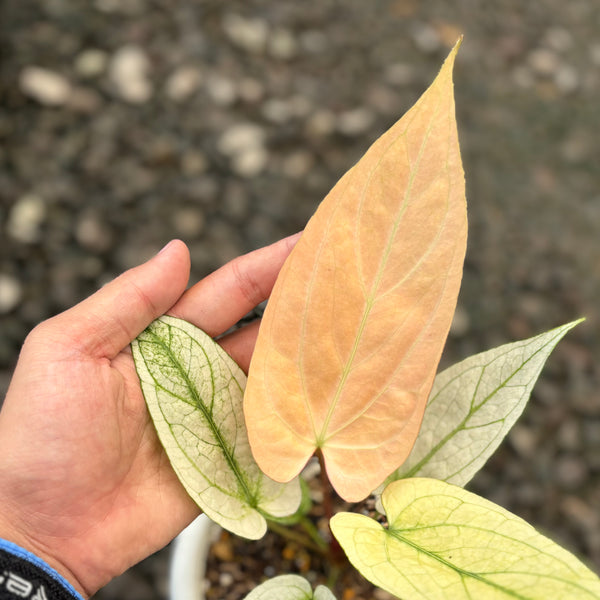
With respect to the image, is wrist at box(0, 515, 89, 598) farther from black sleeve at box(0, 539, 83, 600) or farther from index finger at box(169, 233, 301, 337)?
index finger at box(169, 233, 301, 337)

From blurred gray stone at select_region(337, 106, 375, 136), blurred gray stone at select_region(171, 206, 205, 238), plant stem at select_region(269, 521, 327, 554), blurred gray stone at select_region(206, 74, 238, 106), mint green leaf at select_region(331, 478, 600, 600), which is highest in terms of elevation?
blurred gray stone at select_region(206, 74, 238, 106)

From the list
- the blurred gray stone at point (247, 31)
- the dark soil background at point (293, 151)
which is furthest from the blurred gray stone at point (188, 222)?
the blurred gray stone at point (247, 31)

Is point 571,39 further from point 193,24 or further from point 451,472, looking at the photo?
point 451,472

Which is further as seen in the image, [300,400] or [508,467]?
[508,467]

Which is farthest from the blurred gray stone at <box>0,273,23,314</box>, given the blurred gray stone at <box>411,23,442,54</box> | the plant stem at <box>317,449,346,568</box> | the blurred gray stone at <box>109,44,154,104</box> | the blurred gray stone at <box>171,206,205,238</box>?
the blurred gray stone at <box>411,23,442,54</box>

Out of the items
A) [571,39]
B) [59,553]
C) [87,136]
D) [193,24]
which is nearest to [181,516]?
[59,553]

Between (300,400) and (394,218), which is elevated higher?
(394,218)
